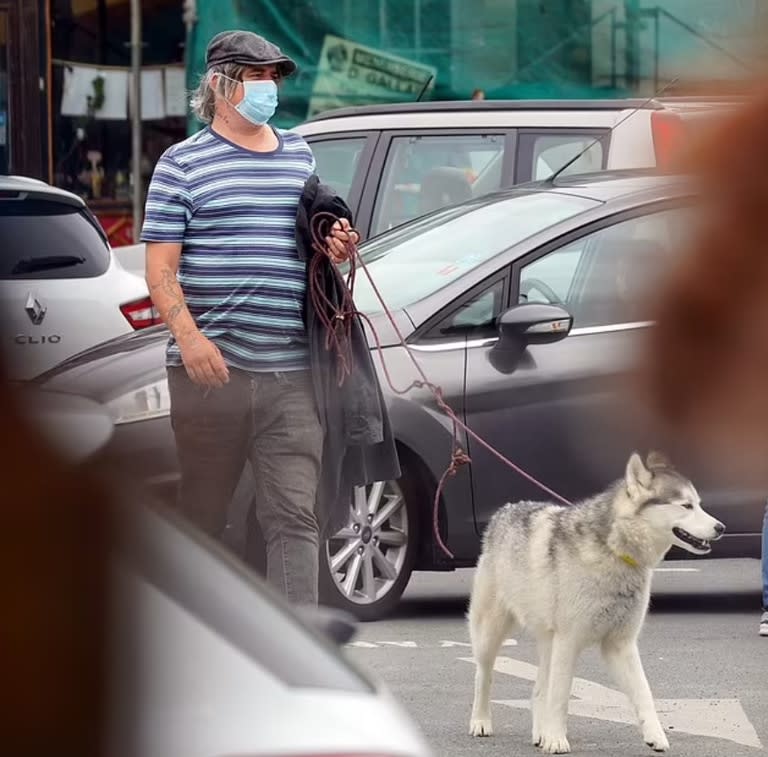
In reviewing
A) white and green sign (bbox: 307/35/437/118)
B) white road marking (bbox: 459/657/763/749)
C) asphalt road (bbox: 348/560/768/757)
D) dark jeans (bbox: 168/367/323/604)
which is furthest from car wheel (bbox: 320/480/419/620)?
white and green sign (bbox: 307/35/437/118)

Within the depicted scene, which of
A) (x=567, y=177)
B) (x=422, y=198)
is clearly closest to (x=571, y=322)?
(x=567, y=177)

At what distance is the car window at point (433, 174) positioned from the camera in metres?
10.1

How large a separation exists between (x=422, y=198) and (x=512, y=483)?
3.20m

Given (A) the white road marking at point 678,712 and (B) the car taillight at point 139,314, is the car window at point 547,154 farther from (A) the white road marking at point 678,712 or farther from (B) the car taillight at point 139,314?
(A) the white road marking at point 678,712

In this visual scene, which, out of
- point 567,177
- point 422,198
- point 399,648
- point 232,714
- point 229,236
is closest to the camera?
point 232,714

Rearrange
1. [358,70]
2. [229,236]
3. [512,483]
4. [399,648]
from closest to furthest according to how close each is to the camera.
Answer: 1. [229,236]
2. [399,648]
3. [512,483]
4. [358,70]

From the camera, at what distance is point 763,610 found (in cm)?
736

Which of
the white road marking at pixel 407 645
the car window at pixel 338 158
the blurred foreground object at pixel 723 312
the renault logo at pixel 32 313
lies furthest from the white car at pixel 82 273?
the blurred foreground object at pixel 723 312

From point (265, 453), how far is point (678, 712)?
1.58 m

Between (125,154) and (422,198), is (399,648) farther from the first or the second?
(125,154)

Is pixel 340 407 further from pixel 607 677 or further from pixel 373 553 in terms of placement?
pixel 373 553

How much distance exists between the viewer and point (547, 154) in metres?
10.0

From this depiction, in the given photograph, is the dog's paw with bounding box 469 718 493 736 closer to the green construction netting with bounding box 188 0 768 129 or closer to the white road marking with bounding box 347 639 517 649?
the white road marking with bounding box 347 639 517 649

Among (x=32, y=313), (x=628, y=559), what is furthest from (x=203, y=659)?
(x=628, y=559)
